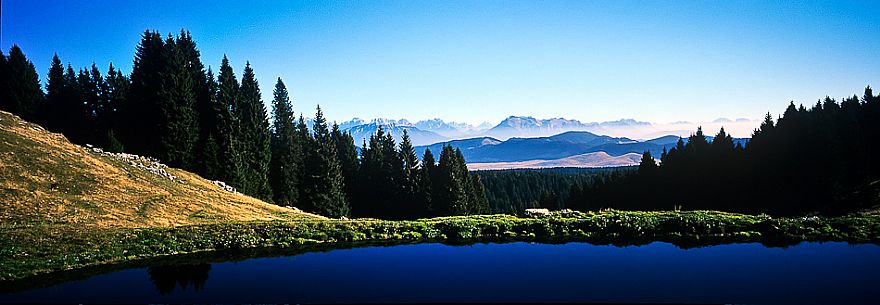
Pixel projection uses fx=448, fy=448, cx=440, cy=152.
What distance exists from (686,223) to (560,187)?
120095mm

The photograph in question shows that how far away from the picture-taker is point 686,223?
107ft

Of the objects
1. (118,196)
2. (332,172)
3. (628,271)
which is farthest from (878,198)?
(118,196)

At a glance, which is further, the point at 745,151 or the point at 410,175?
the point at 410,175

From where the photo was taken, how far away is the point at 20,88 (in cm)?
6775

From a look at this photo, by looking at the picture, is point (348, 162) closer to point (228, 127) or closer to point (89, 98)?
point (228, 127)

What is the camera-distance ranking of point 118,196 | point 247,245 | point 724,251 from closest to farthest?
point 724,251
point 247,245
point 118,196

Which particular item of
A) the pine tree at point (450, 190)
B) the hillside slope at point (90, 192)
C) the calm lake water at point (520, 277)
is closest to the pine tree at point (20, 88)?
the hillside slope at point (90, 192)

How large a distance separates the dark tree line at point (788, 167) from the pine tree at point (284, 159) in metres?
59.9

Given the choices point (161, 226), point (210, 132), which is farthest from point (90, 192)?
point (210, 132)

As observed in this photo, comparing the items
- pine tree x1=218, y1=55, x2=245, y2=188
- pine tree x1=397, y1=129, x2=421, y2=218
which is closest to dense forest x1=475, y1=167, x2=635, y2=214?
pine tree x1=397, y1=129, x2=421, y2=218

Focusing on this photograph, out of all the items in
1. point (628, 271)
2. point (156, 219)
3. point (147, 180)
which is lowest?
point (628, 271)

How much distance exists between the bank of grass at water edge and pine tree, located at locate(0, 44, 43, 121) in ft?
178

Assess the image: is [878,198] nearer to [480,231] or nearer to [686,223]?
[686,223]

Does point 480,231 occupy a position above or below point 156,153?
below
